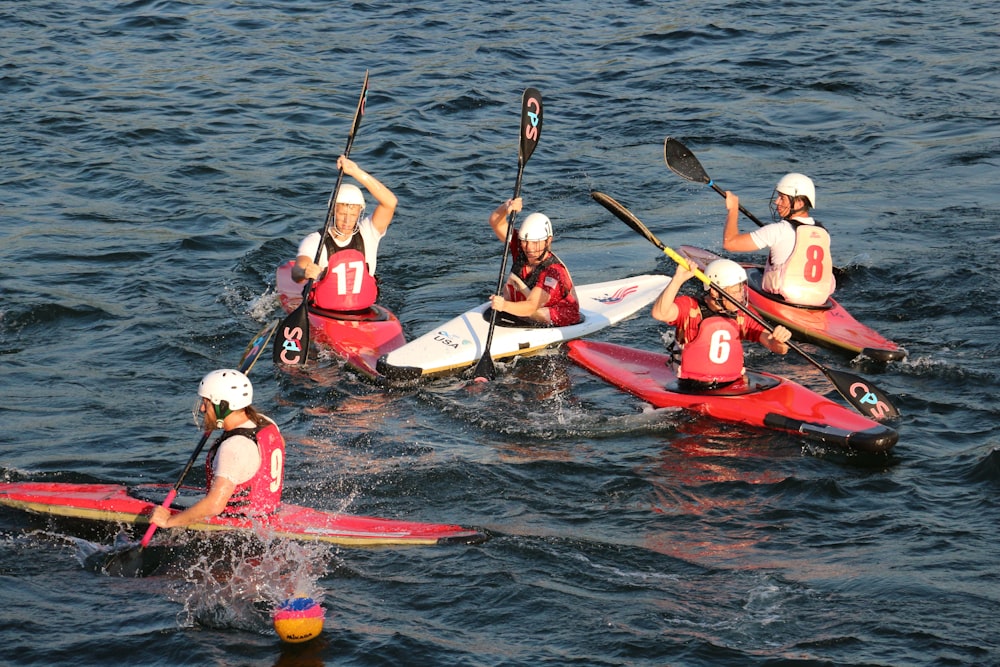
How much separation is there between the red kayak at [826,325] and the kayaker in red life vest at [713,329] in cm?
127

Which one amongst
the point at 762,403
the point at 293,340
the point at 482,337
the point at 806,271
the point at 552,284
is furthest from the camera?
the point at 806,271

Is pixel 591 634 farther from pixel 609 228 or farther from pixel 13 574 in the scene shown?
pixel 609 228

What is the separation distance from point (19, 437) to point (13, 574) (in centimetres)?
202

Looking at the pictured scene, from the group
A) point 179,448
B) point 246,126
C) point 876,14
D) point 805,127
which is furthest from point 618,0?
point 179,448

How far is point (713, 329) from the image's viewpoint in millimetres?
8750

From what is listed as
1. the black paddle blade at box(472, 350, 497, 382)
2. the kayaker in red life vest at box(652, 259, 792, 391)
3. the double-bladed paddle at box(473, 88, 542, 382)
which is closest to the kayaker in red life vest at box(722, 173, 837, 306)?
the kayaker in red life vest at box(652, 259, 792, 391)

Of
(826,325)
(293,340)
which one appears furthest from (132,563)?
(826,325)

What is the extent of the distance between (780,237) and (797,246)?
16 centimetres

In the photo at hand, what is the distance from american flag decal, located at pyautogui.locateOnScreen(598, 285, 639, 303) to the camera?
1132 centimetres

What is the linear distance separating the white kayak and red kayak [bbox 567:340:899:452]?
0.72 metres

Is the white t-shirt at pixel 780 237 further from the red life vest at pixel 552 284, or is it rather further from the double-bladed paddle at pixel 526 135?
the double-bladed paddle at pixel 526 135

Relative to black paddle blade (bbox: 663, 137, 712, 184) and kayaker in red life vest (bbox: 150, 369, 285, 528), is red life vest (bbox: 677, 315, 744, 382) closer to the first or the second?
black paddle blade (bbox: 663, 137, 712, 184)

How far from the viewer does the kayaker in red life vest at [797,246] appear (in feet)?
34.1

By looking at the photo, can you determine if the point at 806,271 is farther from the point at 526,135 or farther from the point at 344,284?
the point at 344,284
